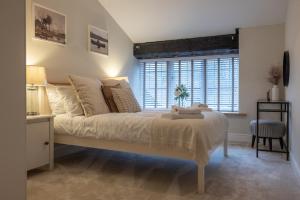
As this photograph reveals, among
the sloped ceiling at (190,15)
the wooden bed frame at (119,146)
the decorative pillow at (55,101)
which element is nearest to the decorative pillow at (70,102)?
the decorative pillow at (55,101)

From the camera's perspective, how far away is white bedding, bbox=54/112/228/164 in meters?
2.38

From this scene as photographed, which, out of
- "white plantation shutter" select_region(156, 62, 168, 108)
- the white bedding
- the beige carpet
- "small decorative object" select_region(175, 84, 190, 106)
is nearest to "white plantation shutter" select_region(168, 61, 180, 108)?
"white plantation shutter" select_region(156, 62, 168, 108)

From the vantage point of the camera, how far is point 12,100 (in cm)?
104

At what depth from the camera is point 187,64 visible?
5.48 meters

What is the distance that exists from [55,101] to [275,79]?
142 inches

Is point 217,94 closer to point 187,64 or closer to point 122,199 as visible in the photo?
point 187,64

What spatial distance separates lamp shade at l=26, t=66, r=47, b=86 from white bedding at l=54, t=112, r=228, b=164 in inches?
20.2

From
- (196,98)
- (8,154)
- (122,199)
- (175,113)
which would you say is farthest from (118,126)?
(196,98)

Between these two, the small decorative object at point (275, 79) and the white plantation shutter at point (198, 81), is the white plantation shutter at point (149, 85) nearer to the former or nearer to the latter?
the white plantation shutter at point (198, 81)

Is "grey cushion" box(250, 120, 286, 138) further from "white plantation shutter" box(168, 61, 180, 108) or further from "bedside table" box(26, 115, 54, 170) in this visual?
"bedside table" box(26, 115, 54, 170)

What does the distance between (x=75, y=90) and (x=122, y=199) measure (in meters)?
1.65

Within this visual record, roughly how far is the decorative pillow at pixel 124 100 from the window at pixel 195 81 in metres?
1.90

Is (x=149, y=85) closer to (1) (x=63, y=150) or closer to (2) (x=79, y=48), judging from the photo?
(2) (x=79, y=48)

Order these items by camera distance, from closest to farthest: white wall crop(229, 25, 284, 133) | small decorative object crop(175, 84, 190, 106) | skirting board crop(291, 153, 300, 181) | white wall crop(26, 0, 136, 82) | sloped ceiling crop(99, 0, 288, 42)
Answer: skirting board crop(291, 153, 300, 181), white wall crop(26, 0, 136, 82), sloped ceiling crop(99, 0, 288, 42), white wall crop(229, 25, 284, 133), small decorative object crop(175, 84, 190, 106)
